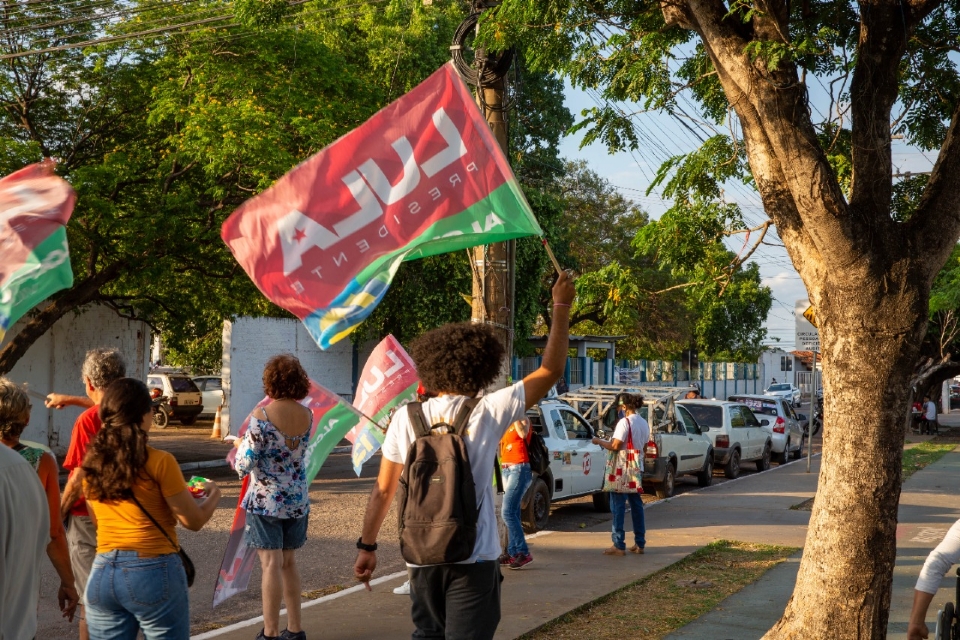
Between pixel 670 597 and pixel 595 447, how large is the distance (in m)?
5.80

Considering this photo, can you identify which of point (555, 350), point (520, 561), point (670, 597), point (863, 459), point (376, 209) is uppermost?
point (376, 209)

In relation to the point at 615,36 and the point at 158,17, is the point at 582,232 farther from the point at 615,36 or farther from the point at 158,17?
the point at 615,36

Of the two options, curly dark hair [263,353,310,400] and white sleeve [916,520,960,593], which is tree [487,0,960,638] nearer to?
white sleeve [916,520,960,593]

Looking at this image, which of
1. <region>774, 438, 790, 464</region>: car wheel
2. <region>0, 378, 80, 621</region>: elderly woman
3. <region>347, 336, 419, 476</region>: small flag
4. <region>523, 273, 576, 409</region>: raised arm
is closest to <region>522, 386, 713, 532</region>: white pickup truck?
<region>347, 336, 419, 476</region>: small flag

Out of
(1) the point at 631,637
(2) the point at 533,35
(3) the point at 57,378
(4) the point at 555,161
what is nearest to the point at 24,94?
(3) the point at 57,378

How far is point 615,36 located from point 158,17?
464 inches

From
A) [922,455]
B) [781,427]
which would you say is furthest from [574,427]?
[922,455]

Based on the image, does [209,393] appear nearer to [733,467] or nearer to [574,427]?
[733,467]

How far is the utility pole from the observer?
9.25 meters

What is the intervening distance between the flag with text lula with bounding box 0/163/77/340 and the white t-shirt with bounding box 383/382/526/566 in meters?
2.08

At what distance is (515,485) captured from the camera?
922 centimetres

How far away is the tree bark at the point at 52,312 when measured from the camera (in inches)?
642

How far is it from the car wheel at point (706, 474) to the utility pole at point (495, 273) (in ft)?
31.3

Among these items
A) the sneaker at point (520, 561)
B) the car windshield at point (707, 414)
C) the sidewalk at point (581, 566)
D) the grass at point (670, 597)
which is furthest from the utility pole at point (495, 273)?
the car windshield at point (707, 414)
